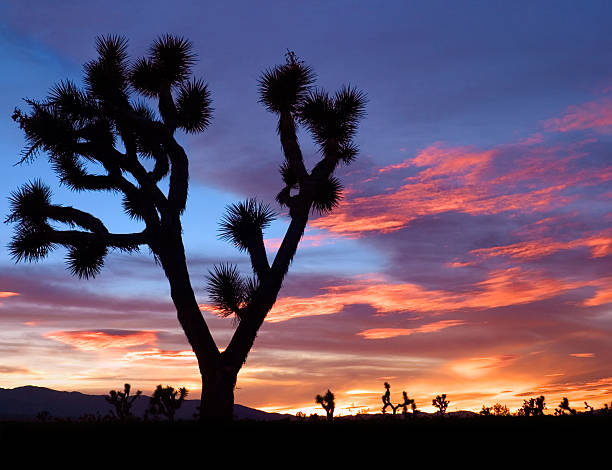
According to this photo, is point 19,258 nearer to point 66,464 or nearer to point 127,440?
point 127,440

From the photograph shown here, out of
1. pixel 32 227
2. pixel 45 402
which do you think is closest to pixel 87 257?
pixel 32 227

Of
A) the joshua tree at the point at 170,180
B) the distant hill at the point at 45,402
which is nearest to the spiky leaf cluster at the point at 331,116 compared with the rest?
the joshua tree at the point at 170,180

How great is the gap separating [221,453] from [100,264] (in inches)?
406

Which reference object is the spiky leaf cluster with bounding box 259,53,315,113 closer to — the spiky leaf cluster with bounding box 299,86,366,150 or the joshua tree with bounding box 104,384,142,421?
the spiky leaf cluster with bounding box 299,86,366,150

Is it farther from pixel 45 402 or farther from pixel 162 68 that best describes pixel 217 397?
pixel 45 402

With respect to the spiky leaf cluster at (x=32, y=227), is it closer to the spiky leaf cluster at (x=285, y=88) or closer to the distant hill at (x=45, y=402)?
the spiky leaf cluster at (x=285, y=88)

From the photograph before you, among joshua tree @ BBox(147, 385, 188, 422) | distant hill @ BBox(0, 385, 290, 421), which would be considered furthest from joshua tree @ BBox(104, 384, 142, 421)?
distant hill @ BBox(0, 385, 290, 421)

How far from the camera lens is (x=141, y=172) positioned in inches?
665

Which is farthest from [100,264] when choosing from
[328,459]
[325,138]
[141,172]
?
[328,459]

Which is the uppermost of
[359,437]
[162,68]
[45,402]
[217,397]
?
[45,402]

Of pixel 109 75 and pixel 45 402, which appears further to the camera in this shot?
pixel 45 402

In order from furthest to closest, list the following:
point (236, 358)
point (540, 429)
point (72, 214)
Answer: point (72, 214) → point (236, 358) → point (540, 429)

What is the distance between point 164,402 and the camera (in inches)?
922

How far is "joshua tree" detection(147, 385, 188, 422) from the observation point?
23.2 meters
